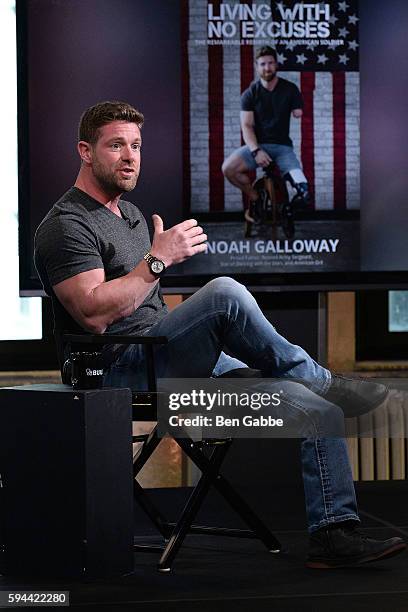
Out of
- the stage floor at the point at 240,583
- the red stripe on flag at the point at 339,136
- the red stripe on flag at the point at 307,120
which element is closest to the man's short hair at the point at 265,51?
the red stripe on flag at the point at 307,120

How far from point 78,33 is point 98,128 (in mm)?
1529

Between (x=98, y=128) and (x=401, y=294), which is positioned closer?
(x=98, y=128)

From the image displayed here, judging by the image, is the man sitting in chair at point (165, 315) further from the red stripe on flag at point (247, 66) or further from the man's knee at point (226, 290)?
the red stripe on flag at point (247, 66)

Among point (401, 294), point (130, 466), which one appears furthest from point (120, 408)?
point (401, 294)

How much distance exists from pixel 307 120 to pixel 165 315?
5.77ft

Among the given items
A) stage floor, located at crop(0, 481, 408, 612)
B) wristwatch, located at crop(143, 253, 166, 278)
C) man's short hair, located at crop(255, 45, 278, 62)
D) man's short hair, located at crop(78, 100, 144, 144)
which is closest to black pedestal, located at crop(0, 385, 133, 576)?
stage floor, located at crop(0, 481, 408, 612)

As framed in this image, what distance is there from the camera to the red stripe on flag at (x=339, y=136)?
455 centimetres

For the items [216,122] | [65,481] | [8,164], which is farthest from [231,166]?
[65,481]

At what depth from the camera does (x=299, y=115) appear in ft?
14.9

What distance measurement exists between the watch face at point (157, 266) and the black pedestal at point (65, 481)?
1.09ft

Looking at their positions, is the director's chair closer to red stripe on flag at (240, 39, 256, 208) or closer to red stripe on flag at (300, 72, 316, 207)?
red stripe on flag at (300, 72, 316, 207)

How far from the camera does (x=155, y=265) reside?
289 cm

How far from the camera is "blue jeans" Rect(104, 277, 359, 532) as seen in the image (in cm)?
280

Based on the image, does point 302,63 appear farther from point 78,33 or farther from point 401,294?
point 401,294
